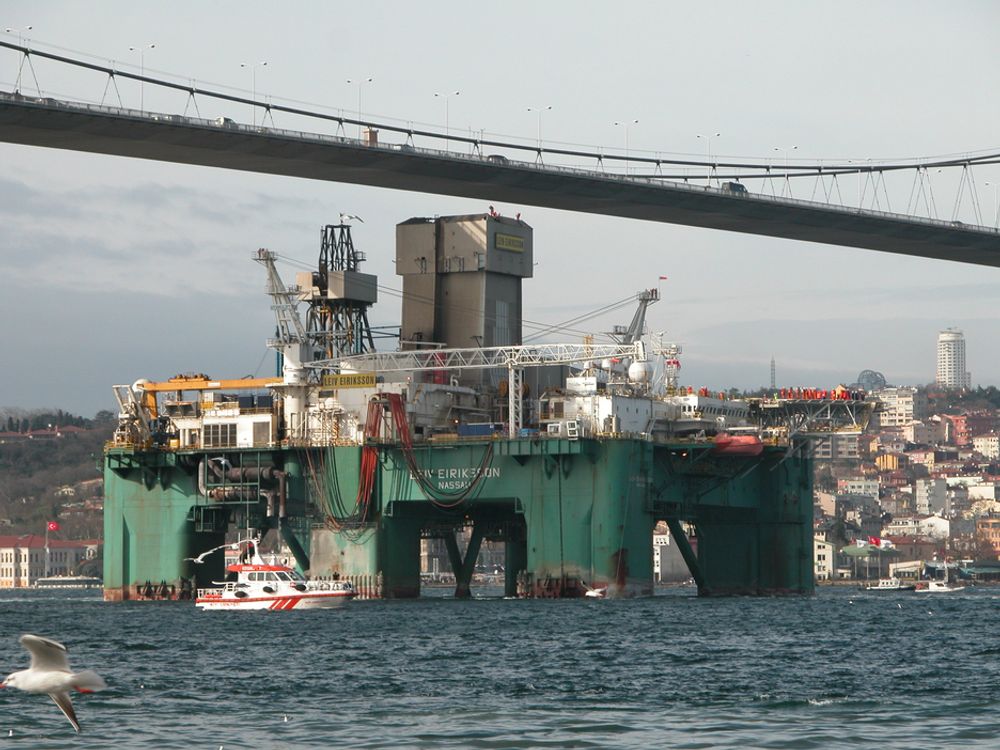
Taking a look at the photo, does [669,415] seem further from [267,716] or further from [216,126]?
[267,716]

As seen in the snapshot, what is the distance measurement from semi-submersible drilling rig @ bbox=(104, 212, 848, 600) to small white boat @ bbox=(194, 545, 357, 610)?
6.27 m

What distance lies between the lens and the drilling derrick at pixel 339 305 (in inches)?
3691

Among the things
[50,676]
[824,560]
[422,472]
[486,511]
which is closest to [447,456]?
[422,472]

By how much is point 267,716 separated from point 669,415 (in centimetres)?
5048

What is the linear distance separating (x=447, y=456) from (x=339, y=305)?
15.9 m

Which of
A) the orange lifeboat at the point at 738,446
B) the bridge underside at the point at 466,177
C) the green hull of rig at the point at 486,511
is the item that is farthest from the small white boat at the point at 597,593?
the bridge underside at the point at 466,177

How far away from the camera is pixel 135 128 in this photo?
8869cm

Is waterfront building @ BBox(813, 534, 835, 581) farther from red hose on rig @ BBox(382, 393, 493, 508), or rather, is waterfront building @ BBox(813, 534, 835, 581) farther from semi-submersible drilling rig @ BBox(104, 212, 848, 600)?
red hose on rig @ BBox(382, 393, 493, 508)

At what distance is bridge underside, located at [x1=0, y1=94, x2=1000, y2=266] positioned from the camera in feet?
289

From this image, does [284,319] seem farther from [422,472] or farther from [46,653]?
[46,653]

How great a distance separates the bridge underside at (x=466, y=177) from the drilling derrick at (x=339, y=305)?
6653mm

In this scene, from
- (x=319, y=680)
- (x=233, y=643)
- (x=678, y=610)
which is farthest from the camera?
(x=678, y=610)

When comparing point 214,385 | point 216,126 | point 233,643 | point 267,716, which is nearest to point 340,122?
point 216,126

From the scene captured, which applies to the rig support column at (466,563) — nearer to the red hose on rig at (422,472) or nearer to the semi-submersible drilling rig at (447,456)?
the semi-submersible drilling rig at (447,456)
